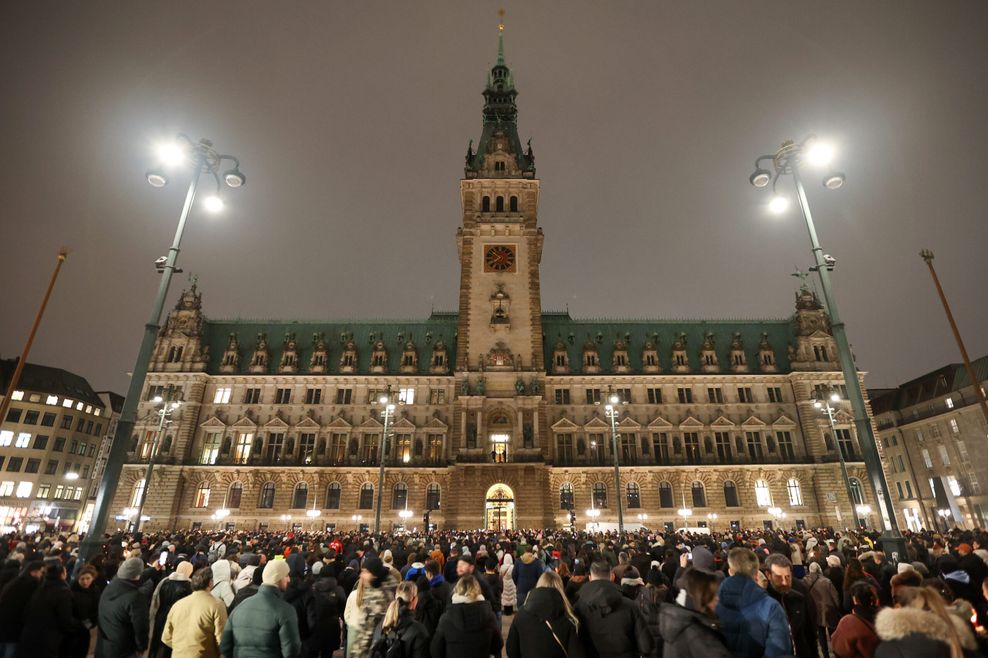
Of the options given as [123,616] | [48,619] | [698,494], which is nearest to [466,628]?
[123,616]

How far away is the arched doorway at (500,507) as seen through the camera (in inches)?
1784

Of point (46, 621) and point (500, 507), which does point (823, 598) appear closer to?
point (46, 621)

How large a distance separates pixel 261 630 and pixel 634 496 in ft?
158

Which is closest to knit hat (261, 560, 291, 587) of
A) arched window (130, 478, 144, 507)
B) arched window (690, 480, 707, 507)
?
arched window (690, 480, 707, 507)

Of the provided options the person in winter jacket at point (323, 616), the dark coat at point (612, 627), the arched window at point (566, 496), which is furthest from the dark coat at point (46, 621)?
the arched window at point (566, 496)

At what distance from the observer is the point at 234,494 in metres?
49.0

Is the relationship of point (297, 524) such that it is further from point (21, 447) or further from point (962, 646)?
point (962, 646)

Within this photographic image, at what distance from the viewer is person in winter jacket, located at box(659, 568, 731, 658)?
4.47 metres

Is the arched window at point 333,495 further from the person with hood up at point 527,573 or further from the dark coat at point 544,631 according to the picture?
the dark coat at point 544,631

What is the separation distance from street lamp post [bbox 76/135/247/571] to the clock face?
39.2 m

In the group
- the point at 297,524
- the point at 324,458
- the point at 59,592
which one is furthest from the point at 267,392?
the point at 59,592

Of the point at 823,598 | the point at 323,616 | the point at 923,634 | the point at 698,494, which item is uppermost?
the point at 698,494

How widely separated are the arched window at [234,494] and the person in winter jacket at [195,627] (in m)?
48.8

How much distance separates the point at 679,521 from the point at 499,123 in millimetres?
51671
